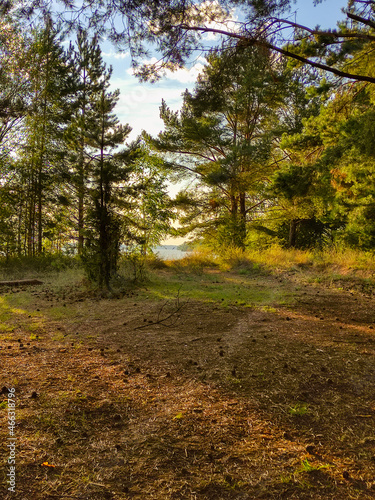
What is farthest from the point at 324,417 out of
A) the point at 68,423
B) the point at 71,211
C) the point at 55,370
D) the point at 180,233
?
the point at 180,233

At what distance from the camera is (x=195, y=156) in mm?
18094

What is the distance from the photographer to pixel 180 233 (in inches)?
703

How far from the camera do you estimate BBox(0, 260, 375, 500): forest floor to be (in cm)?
163

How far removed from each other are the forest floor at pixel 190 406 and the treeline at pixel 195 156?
3684 millimetres

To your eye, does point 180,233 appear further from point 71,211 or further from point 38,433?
point 38,433

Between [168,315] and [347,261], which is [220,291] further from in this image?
[347,261]

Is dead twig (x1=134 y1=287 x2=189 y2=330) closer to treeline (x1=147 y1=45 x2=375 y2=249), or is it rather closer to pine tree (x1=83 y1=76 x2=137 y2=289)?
pine tree (x1=83 y1=76 x2=137 y2=289)

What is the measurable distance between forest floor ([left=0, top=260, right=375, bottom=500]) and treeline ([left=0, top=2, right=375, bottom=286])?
368 centimetres

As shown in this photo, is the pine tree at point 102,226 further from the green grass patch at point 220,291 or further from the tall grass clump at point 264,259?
the tall grass clump at point 264,259

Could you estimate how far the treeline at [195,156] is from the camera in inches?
255

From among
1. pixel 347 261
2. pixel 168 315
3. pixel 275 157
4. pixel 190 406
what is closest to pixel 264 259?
pixel 347 261

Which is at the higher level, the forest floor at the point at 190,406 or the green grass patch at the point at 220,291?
the green grass patch at the point at 220,291

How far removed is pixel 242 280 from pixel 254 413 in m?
7.70

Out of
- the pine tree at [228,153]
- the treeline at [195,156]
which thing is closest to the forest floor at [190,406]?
the treeline at [195,156]
